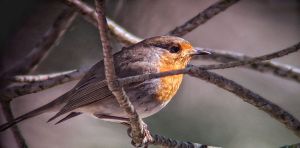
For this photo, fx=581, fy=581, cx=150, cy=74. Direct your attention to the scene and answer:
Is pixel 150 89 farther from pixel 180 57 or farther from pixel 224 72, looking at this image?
pixel 224 72

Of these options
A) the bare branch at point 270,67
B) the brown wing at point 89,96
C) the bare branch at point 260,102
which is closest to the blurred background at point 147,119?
the bare branch at point 270,67

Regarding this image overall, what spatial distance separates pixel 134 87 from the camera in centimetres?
405

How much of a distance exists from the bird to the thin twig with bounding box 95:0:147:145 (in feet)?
1.41

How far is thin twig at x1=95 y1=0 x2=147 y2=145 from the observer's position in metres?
2.61

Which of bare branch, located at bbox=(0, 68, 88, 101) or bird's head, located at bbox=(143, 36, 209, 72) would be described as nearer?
bird's head, located at bbox=(143, 36, 209, 72)

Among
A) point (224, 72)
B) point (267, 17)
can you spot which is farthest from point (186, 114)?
point (267, 17)

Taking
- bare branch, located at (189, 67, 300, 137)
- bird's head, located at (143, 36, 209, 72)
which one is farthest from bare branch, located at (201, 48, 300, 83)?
bare branch, located at (189, 67, 300, 137)

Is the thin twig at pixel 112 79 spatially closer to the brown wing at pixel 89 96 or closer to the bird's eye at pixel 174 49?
the brown wing at pixel 89 96

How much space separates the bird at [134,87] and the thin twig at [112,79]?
43cm

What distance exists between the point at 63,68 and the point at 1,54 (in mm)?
695

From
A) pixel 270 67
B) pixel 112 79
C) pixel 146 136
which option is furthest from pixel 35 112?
pixel 270 67

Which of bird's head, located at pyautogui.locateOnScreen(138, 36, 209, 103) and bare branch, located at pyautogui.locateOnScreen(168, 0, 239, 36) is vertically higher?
bare branch, located at pyautogui.locateOnScreen(168, 0, 239, 36)

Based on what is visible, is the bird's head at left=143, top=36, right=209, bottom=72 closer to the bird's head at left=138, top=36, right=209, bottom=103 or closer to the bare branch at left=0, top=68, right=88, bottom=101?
the bird's head at left=138, top=36, right=209, bottom=103

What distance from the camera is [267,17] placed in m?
8.61
